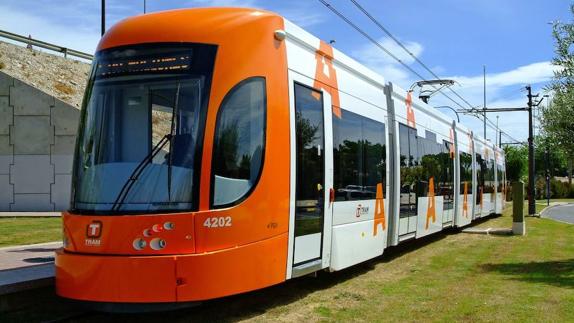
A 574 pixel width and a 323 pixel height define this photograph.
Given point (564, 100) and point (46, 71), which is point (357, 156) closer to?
point (564, 100)

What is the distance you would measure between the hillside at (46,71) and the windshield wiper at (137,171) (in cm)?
2499

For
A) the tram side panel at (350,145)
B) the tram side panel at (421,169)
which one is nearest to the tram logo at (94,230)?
the tram side panel at (350,145)

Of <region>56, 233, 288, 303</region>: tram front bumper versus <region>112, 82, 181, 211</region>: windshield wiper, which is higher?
<region>112, 82, 181, 211</region>: windshield wiper

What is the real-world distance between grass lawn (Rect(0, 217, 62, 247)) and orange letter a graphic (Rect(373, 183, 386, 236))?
870 centimetres

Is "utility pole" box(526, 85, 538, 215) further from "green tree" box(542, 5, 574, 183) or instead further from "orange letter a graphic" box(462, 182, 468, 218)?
"green tree" box(542, 5, 574, 183)

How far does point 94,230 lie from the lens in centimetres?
687

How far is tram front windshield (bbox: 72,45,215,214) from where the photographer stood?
6.81 meters

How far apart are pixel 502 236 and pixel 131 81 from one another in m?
14.6

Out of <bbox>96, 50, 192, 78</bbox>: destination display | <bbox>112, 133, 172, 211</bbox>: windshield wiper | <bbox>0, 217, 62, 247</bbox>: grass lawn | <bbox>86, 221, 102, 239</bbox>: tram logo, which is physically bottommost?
<bbox>0, 217, 62, 247</bbox>: grass lawn

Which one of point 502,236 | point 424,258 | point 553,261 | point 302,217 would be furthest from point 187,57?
point 502,236

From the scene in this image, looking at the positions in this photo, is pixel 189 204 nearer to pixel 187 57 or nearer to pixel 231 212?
pixel 231 212

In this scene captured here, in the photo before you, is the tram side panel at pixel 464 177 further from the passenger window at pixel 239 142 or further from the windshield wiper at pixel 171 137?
the windshield wiper at pixel 171 137

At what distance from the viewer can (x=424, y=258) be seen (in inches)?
523

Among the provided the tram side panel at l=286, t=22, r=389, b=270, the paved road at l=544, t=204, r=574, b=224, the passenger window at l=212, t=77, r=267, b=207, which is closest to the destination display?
the passenger window at l=212, t=77, r=267, b=207
